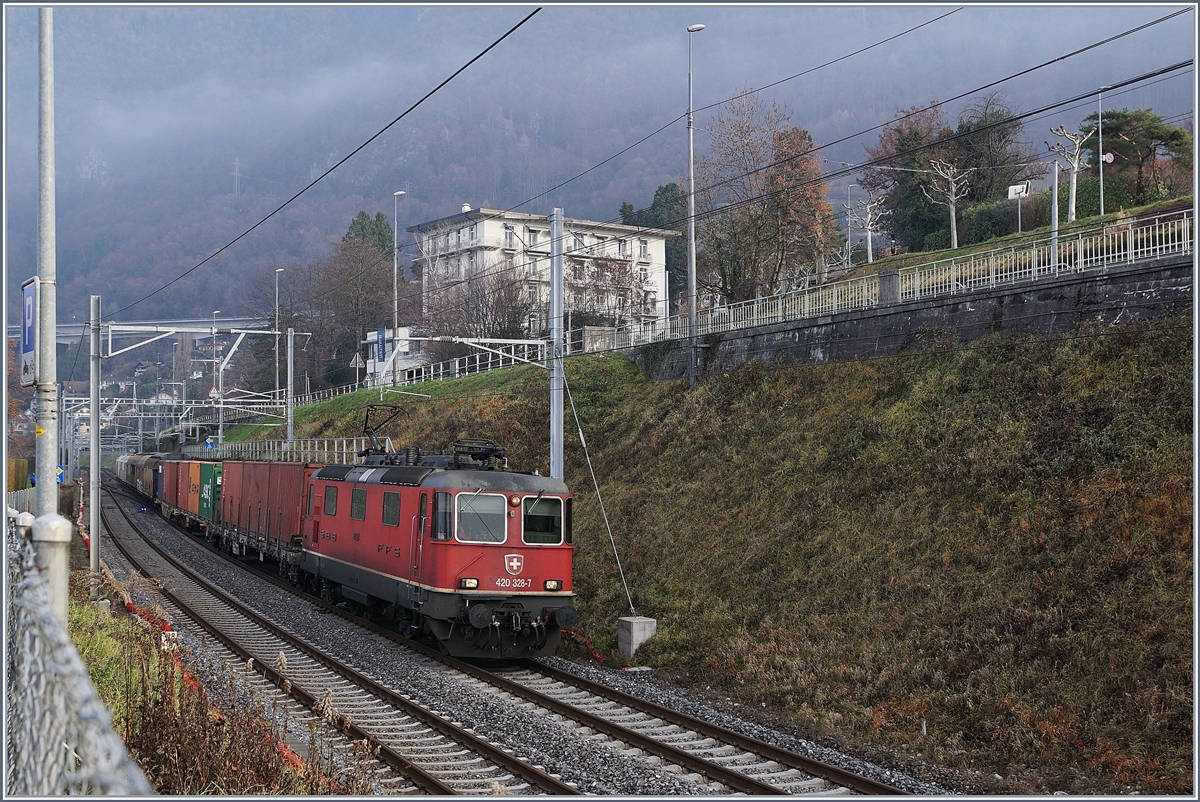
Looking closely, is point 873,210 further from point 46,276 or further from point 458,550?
point 46,276

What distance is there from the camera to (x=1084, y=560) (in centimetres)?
1315

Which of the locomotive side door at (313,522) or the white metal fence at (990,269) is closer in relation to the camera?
the white metal fence at (990,269)

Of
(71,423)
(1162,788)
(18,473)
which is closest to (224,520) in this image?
(18,473)

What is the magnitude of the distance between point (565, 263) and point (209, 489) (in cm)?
3018

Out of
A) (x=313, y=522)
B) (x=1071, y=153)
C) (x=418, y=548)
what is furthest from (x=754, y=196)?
(x=418, y=548)

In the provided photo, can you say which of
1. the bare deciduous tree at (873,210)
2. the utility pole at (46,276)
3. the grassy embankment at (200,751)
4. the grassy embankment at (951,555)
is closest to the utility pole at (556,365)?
the grassy embankment at (951,555)

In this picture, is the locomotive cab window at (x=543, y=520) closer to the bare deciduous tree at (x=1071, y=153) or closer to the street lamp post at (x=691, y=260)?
the street lamp post at (x=691, y=260)

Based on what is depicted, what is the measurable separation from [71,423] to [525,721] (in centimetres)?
6171

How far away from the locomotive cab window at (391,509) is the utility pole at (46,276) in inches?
257

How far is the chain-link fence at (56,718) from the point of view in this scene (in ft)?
8.07

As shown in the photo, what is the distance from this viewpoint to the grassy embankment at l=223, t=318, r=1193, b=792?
36.9ft

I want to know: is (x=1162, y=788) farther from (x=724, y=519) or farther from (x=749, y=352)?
(x=749, y=352)

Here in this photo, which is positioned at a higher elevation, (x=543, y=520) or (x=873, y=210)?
(x=873, y=210)

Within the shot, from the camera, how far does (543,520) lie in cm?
1656
